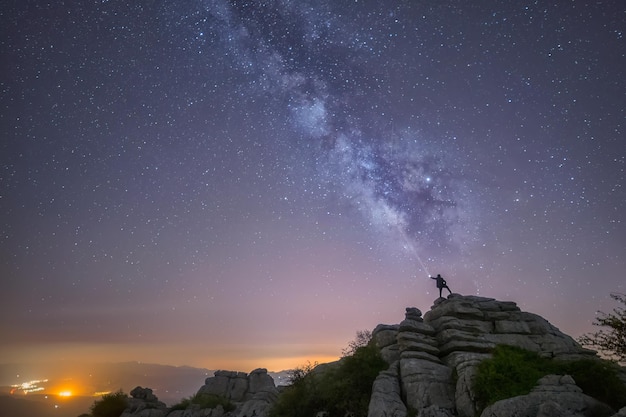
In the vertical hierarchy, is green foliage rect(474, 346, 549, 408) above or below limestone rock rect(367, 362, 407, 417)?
above

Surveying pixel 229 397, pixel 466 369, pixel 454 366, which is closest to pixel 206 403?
pixel 229 397

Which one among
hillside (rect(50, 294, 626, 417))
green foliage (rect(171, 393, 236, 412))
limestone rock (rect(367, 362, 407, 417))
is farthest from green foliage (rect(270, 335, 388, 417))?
green foliage (rect(171, 393, 236, 412))

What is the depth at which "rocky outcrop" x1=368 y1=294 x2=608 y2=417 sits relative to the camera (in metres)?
25.9

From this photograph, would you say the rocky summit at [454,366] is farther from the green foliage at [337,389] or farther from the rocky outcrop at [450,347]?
the green foliage at [337,389]

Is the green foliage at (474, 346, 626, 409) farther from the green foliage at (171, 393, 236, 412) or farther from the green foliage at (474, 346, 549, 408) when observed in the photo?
the green foliage at (171, 393, 236, 412)

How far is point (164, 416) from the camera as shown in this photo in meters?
46.9

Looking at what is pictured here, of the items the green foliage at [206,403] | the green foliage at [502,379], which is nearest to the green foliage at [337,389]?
the green foliage at [502,379]

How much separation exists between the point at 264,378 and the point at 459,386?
146 feet

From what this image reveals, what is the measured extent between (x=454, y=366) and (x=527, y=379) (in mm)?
6353

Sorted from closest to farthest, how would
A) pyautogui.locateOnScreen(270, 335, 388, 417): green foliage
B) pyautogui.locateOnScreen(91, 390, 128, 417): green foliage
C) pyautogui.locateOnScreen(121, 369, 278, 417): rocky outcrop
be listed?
1. pyautogui.locateOnScreen(270, 335, 388, 417): green foliage
2. pyautogui.locateOnScreen(121, 369, 278, 417): rocky outcrop
3. pyautogui.locateOnScreen(91, 390, 128, 417): green foliage

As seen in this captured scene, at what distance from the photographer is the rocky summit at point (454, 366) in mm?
20453

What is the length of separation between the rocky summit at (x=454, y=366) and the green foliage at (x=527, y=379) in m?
0.94

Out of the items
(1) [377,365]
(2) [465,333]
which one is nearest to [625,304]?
(2) [465,333]

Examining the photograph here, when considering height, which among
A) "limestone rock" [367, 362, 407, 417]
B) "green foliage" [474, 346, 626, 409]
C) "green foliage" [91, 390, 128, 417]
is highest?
"green foliage" [474, 346, 626, 409]
